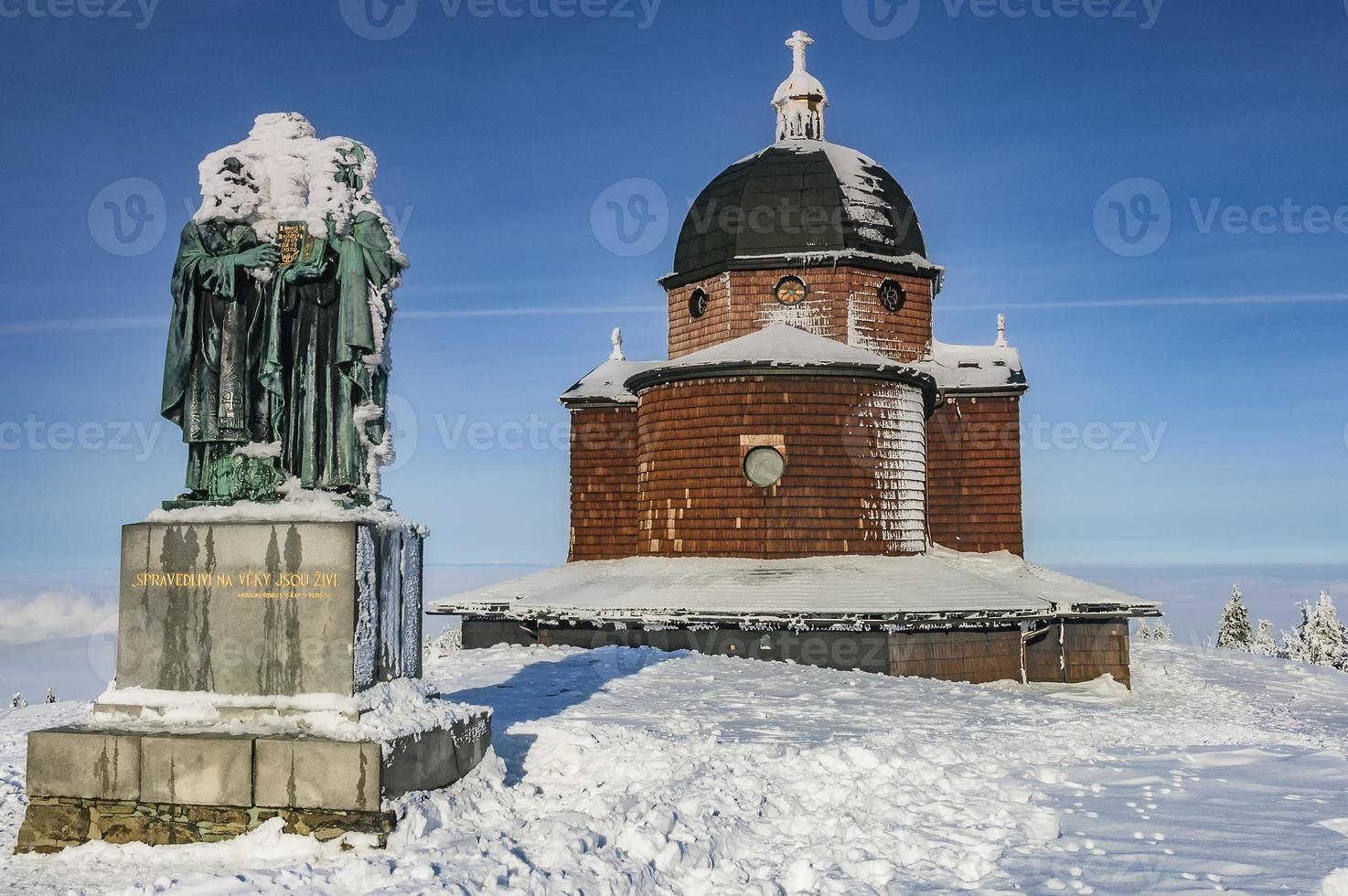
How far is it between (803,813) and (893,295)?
1924 centimetres

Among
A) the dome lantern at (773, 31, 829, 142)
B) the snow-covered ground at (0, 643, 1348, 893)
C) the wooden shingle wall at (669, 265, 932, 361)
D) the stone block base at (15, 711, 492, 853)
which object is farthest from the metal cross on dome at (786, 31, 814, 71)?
the stone block base at (15, 711, 492, 853)

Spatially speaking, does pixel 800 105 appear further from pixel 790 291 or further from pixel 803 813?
pixel 803 813

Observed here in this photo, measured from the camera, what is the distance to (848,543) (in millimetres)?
20766

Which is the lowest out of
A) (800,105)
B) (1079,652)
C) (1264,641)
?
(1264,641)

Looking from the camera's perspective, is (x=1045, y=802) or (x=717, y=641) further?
(x=717, y=641)

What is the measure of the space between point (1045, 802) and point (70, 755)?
6565 millimetres

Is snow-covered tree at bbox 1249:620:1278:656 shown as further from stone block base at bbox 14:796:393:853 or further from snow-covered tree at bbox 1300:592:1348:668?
stone block base at bbox 14:796:393:853

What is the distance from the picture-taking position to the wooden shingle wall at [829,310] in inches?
961

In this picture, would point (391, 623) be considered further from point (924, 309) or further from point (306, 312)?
point (924, 309)

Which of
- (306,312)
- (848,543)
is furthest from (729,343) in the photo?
(306,312)

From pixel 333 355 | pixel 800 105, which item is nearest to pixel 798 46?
pixel 800 105

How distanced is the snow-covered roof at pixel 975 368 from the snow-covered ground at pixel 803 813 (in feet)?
43.5

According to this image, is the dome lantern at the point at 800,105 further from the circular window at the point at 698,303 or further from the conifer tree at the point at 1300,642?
the conifer tree at the point at 1300,642

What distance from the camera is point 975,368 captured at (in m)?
25.2
